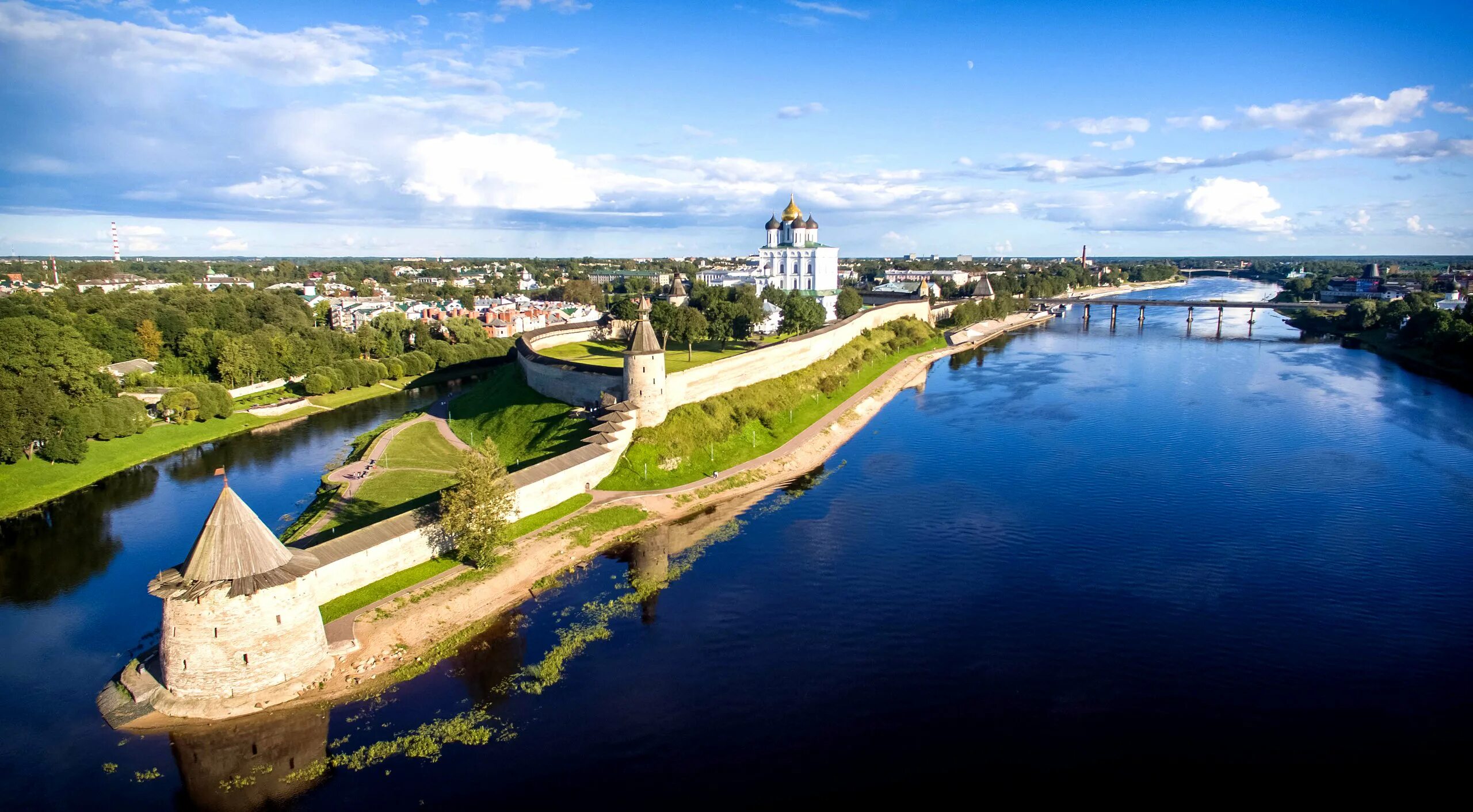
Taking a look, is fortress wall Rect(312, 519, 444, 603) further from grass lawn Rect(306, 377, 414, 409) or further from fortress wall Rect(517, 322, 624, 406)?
grass lawn Rect(306, 377, 414, 409)

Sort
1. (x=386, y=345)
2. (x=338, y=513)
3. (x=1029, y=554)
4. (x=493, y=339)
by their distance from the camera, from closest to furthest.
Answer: (x=1029, y=554) → (x=338, y=513) → (x=386, y=345) → (x=493, y=339)

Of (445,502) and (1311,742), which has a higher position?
(445,502)

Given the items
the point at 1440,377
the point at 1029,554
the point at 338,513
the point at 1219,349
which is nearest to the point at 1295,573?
the point at 1029,554

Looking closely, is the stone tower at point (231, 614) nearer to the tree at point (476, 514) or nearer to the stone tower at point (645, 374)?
the tree at point (476, 514)

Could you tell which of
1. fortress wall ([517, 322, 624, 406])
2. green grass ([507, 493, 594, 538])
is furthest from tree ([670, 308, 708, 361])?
green grass ([507, 493, 594, 538])

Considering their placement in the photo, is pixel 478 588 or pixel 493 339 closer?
pixel 478 588

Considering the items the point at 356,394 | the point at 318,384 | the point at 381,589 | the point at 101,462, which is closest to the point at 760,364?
the point at 381,589

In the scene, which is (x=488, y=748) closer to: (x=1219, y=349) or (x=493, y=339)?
(x=493, y=339)
